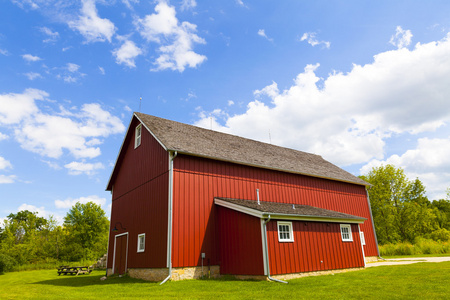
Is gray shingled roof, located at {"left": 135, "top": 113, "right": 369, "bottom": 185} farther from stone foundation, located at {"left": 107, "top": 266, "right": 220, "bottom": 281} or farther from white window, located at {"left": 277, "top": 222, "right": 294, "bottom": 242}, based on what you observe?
stone foundation, located at {"left": 107, "top": 266, "right": 220, "bottom": 281}

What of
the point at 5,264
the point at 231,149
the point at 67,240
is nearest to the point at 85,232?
the point at 67,240

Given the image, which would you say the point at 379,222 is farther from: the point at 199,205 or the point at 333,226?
Answer: the point at 199,205

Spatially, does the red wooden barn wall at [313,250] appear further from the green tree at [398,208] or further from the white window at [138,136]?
the green tree at [398,208]

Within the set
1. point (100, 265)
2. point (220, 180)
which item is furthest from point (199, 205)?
point (100, 265)

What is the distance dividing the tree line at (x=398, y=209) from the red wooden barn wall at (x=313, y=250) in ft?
99.2

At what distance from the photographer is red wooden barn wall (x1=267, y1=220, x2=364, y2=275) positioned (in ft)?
40.9

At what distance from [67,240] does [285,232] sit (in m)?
41.4

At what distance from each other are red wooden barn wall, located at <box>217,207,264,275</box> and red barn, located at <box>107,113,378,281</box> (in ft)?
0.14

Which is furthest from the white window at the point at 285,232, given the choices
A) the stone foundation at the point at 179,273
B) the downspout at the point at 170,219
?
the downspout at the point at 170,219

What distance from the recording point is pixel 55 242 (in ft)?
139

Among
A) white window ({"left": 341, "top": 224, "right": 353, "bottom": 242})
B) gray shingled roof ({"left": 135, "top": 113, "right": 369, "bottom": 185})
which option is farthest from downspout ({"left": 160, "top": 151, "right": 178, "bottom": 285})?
white window ({"left": 341, "top": 224, "right": 353, "bottom": 242})

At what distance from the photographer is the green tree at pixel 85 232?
42.9 metres

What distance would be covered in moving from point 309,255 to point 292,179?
630 centimetres

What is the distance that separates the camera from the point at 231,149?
59.2ft
